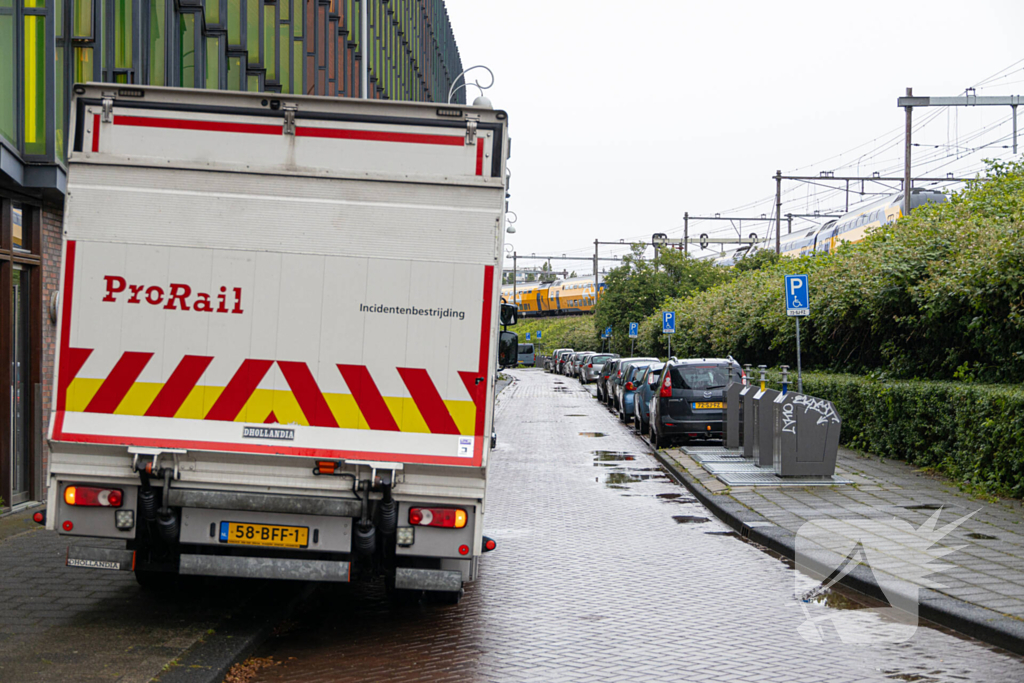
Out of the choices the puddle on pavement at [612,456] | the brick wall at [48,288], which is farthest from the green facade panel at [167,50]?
the puddle on pavement at [612,456]

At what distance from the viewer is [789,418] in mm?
13656

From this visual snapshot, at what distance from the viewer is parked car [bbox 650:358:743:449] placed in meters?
19.8

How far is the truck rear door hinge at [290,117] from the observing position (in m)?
6.21

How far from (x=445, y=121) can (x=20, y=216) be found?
6.72 metres

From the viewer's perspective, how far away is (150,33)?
14531 millimetres

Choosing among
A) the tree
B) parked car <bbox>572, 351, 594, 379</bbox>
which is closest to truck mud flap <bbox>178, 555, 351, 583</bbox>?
the tree

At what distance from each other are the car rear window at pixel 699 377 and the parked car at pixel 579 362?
3491cm

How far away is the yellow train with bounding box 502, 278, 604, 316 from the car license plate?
80.5 metres

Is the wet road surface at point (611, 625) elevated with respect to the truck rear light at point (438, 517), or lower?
lower

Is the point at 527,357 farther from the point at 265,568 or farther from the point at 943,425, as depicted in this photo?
the point at 265,568

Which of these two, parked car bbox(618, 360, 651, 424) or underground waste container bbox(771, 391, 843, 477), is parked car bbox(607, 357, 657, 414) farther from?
underground waste container bbox(771, 391, 843, 477)

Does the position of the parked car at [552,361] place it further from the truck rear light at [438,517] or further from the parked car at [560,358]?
the truck rear light at [438,517]

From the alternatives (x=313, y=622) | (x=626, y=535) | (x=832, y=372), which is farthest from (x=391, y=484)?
(x=832, y=372)

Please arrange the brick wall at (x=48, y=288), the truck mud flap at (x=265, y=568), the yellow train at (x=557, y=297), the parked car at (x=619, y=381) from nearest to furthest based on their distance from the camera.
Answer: the truck mud flap at (x=265, y=568) < the brick wall at (x=48, y=288) < the parked car at (x=619, y=381) < the yellow train at (x=557, y=297)
